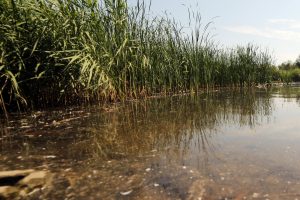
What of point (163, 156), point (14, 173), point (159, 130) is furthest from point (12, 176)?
point (159, 130)

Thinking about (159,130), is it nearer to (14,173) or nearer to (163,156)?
(163,156)

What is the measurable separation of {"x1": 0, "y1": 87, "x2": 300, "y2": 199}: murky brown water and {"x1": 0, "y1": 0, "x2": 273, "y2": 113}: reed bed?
106 cm

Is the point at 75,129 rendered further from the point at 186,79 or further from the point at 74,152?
the point at 186,79

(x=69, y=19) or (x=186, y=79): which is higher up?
(x=69, y=19)

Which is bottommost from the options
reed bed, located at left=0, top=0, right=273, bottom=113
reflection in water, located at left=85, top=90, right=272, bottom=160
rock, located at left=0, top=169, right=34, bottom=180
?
rock, located at left=0, top=169, right=34, bottom=180

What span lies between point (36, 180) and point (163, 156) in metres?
0.84

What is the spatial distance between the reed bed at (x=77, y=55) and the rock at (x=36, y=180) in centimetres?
231

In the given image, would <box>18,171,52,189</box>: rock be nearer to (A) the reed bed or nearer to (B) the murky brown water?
(B) the murky brown water

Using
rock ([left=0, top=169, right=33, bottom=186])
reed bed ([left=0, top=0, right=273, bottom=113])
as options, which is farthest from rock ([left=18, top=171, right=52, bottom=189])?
reed bed ([left=0, top=0, right=273, bottom=113])

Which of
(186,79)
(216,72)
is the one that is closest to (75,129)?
(186,79)

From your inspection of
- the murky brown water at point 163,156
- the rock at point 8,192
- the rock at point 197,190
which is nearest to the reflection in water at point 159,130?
the murky brown water at point 163,156

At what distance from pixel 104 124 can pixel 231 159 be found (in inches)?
74.2

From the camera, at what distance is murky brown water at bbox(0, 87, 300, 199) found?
1.49 meters

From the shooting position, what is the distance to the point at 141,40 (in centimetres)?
616
